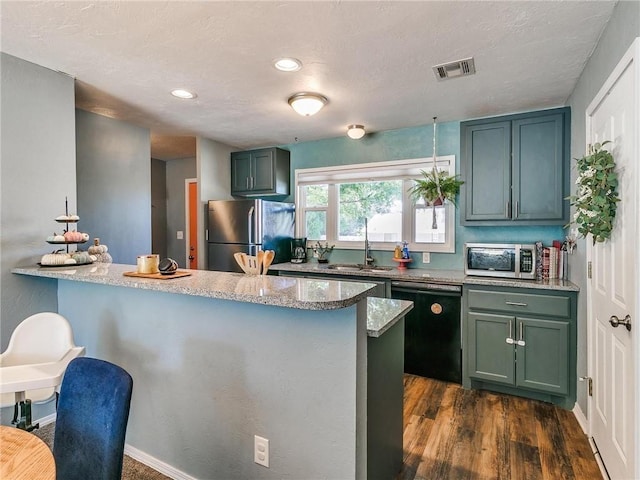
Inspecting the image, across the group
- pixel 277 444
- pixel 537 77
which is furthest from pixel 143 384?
pixel 537 77

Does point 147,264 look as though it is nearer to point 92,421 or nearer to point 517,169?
point 92,421

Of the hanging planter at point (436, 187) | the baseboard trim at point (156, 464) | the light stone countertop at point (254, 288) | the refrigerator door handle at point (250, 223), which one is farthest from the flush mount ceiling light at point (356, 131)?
the baseboard trim at point (156, 464)

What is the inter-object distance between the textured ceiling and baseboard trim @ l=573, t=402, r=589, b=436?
2.36 m

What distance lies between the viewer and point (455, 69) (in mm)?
2334

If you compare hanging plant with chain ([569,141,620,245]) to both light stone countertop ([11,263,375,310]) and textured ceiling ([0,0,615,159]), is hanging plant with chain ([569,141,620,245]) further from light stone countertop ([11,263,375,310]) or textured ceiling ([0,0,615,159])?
light stone countertop ([11,263,375,310])

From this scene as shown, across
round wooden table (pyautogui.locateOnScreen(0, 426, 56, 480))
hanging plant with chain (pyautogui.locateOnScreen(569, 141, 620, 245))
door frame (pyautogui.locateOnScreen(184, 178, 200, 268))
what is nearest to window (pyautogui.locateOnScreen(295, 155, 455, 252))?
hanging plant with chain (pyautogui.locateOnScreen(569, 141, 620, 245))

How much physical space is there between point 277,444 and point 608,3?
8.45 ft

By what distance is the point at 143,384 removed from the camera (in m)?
1.95

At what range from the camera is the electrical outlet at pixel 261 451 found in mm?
1552

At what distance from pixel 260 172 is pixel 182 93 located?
170 cm

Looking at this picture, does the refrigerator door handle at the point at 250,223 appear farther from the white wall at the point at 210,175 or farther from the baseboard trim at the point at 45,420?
the baseboard trim at the point at 45,420

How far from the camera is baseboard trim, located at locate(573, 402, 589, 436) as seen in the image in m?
2.28

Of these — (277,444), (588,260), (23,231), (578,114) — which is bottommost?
(277,444)

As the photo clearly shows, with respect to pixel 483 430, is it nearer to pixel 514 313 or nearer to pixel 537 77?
pixel 514 313
